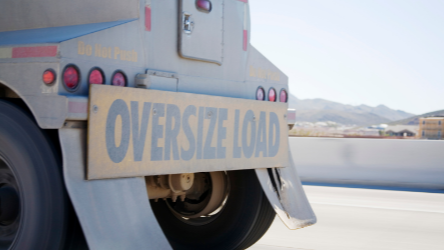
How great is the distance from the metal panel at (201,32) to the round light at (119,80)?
1.79 feet

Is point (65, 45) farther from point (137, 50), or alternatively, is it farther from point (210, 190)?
point (210, 190)

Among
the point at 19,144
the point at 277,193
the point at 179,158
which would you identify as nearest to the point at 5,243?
the point at 19,144

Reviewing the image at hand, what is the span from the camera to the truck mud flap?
3801 millimetres

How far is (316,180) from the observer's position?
10.8 m

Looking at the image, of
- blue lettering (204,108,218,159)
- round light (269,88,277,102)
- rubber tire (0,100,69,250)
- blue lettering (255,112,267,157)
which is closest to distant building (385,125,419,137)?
round light (269,88,277,102)

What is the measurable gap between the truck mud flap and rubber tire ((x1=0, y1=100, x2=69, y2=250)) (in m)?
1.56

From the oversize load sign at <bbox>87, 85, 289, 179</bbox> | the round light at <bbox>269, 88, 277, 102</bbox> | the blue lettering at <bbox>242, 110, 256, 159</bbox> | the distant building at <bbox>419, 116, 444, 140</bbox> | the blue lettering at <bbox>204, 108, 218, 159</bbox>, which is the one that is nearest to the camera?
the oversize load sign at <bbox>87, 85, 289, 179</bbox>

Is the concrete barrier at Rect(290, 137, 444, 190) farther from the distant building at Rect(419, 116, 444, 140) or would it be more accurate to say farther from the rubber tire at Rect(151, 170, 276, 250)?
the distant building at Rect(419, 116, 444, 140)

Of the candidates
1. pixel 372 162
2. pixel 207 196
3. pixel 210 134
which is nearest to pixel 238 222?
pixel 207 196

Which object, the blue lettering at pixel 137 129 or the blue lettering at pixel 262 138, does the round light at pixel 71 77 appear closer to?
the blue lettering at pixel 137 129

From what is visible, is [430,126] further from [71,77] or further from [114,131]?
[71,77]

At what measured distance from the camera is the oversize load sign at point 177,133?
278 cm

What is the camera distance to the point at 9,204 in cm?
283

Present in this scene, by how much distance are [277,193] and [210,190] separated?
0.53 m
